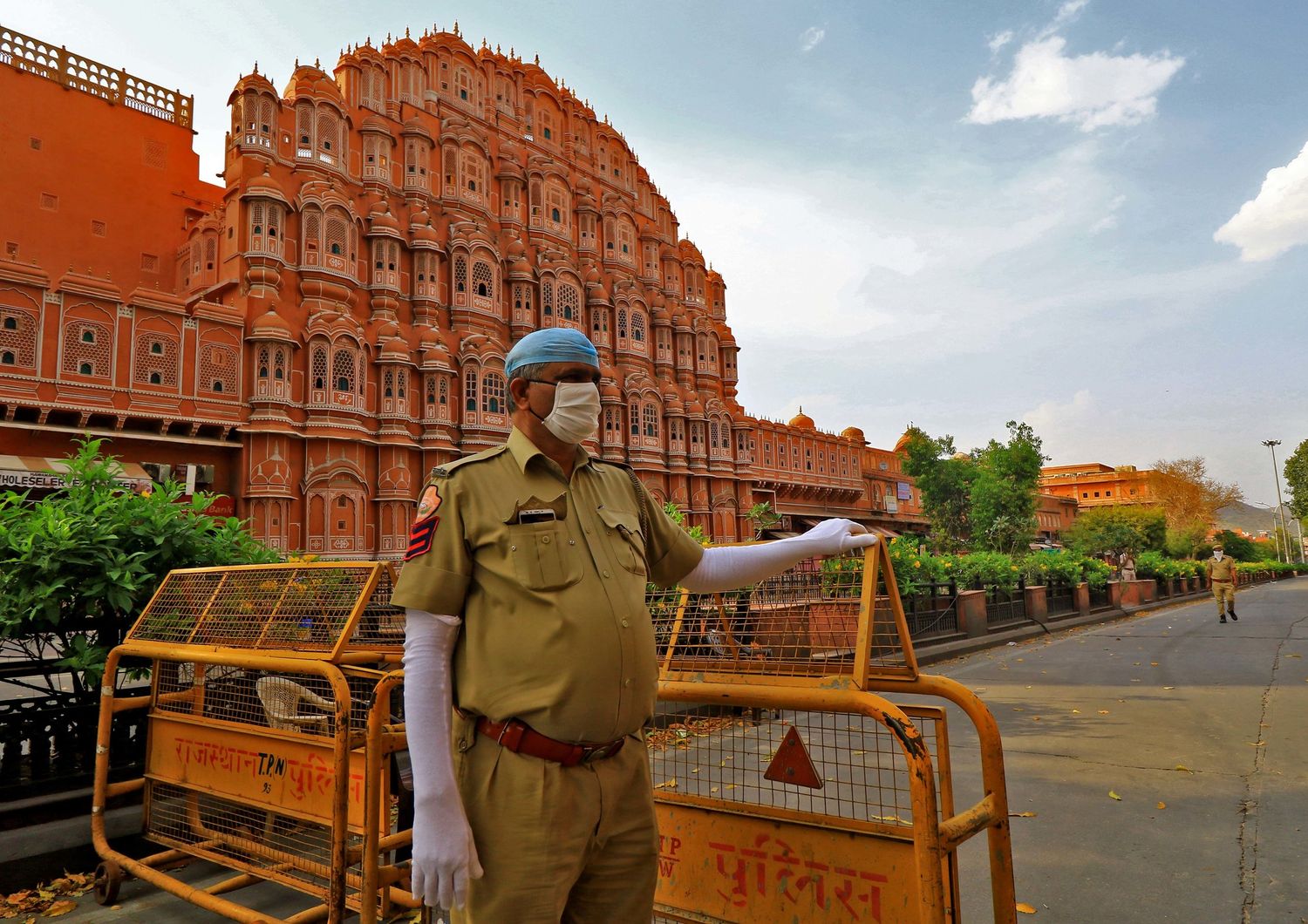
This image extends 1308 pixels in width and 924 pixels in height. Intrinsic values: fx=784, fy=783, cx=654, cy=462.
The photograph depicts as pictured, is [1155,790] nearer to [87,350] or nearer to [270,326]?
[270,326]

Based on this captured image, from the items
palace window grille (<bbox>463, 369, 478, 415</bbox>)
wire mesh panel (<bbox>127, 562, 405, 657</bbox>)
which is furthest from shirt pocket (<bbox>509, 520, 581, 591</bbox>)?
palace window grille (<bbox>463, 369, 478, 415</bbox>)

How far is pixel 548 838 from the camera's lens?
1739 mm

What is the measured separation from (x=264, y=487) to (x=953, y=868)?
2185 cm

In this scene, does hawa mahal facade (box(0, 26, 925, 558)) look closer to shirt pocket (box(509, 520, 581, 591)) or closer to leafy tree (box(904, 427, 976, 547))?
leafy tree (box(904, 427, 976, 547))

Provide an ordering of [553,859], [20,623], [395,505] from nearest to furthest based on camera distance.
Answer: [553,859]
[20,623]
[395,505]

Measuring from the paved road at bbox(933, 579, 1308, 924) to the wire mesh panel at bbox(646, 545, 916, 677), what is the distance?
1.69 meters

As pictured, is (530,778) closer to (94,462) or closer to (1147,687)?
(94,462)

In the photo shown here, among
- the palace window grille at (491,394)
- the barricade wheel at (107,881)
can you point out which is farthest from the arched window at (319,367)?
the barricade wheel at (107,881)

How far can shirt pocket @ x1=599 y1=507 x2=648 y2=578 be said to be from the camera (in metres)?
2.01

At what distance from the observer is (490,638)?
5.90 ft

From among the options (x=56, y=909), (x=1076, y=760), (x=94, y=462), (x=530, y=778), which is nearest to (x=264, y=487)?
(x=94, y=462)

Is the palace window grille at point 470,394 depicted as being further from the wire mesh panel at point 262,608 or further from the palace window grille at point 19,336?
the wire mesh panel at point 262,608

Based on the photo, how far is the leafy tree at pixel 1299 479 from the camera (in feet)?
170

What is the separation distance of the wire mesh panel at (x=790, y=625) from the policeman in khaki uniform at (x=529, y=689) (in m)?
0.75
